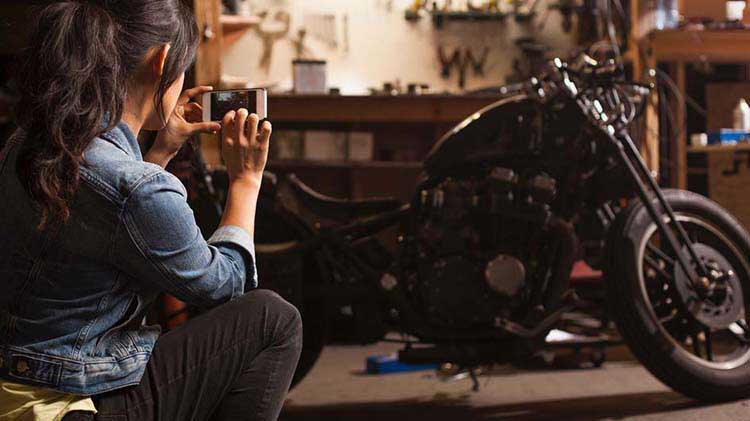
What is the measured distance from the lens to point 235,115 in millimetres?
1408

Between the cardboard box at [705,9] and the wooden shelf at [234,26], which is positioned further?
the wooden shelf at [234,26]

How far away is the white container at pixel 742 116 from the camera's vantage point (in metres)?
3.15

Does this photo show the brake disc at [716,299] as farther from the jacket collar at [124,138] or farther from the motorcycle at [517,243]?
the jacket collar at [124,138]

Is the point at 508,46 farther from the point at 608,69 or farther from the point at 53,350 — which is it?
the point at 53,350

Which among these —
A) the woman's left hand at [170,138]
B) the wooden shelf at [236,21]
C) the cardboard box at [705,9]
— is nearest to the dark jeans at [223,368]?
the woman's left hand at [170,138]

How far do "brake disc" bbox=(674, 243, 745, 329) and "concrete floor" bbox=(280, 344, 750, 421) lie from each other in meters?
0.21

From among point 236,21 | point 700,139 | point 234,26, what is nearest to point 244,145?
point 700,139

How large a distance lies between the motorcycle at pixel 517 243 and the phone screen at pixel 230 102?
3.38 ft

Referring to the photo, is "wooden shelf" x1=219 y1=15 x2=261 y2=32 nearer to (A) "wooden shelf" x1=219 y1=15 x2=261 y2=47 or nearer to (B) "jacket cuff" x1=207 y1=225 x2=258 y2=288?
(A) "wooden shelf" x1=219 y1=15 x2=261 y2=47

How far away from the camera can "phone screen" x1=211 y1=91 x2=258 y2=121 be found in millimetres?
1479

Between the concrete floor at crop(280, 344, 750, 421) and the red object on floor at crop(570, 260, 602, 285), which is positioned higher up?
the red object on floor at crop(570, 260, 602, 285)

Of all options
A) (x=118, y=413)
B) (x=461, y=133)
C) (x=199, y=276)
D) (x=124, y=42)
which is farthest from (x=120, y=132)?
(x=461, y=133)

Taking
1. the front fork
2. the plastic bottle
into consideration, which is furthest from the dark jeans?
the plastic bottle

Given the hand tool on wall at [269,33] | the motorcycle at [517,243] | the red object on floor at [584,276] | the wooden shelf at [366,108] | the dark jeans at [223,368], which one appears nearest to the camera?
the dark jeans at [223,368]
